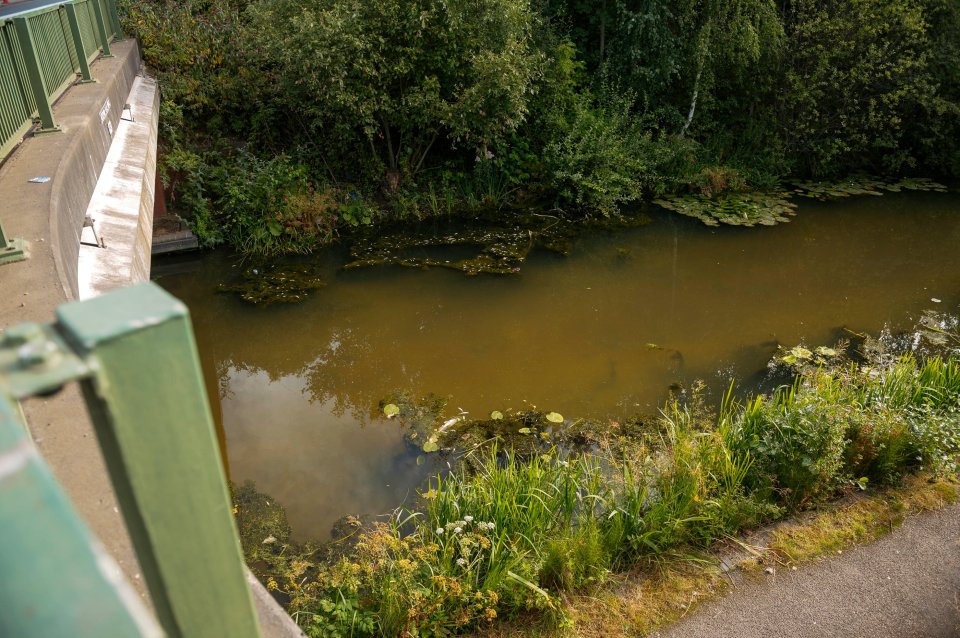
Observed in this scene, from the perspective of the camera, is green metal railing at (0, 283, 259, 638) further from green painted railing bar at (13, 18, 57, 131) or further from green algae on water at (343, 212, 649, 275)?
green algae on water at (343, 212, 649, 275)

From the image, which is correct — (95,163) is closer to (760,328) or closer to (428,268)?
(428,268)

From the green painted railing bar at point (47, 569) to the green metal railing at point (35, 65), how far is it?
17.9 feet

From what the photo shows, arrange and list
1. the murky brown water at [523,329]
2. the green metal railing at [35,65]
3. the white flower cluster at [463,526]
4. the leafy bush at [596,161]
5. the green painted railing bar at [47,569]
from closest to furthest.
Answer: the green painted railing bar at [47,569]
the white flower cluster at [463,526]
the green metal railing at [35,65]
the murky brown water at [523,329]
the leafy bush at [596,161]

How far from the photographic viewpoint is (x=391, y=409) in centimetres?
735

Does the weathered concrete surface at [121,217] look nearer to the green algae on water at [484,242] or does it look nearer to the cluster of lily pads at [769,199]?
the green algae on water at [484,242]

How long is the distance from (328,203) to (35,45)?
638 centimetres

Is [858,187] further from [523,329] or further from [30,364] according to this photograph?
[30,364]

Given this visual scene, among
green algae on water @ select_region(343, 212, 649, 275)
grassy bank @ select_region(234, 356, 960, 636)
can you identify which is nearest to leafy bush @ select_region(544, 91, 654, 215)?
green algae on water @ select_region(343, 212, 649, 275)

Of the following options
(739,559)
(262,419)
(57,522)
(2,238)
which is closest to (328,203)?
(262,419)

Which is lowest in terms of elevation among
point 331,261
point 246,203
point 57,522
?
point 331,261

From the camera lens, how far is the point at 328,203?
38.5 feet

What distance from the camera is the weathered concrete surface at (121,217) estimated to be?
13.5 ft

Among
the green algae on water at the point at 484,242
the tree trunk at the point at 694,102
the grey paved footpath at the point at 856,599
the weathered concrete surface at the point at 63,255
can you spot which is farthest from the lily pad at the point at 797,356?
the weathered concrete surface at the point at 63,255

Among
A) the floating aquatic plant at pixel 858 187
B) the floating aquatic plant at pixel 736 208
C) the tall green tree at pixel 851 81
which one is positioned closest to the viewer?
the floating aquatic plant at pixel 736 208
